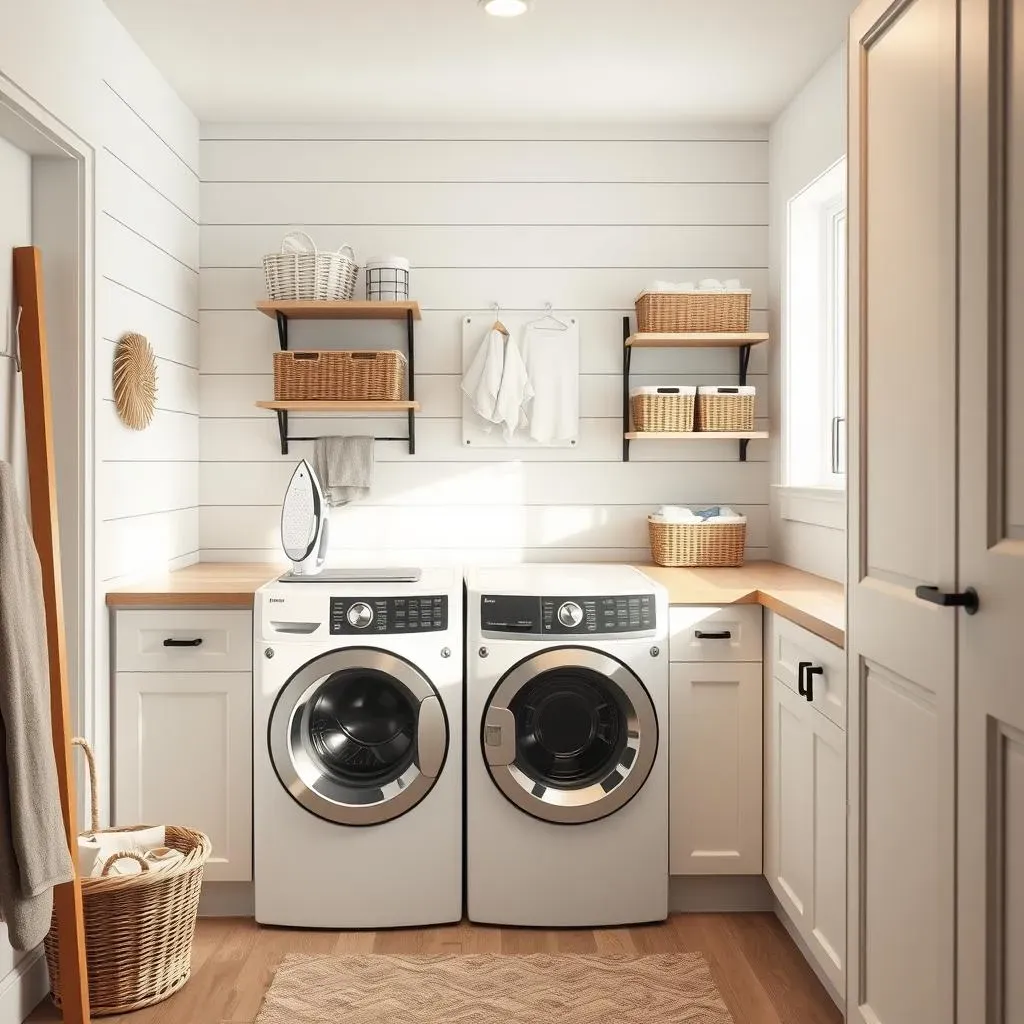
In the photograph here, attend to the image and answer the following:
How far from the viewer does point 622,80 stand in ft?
10.5

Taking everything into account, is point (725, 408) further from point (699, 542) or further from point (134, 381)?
point (134, 381)

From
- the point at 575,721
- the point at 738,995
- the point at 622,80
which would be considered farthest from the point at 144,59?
the point at 738,995

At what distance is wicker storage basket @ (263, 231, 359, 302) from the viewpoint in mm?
3268

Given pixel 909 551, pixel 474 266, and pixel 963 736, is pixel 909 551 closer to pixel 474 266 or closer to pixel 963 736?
pixel 963 736

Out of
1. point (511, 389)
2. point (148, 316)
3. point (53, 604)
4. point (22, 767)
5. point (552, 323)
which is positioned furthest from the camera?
point (552, 323)

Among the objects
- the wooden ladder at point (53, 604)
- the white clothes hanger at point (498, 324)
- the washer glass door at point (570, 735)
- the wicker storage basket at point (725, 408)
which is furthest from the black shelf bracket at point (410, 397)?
the wooden ladder at point (53, 604)

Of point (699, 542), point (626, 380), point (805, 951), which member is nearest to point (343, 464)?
point (626, 380)

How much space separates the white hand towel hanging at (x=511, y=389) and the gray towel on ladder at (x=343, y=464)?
47 cm

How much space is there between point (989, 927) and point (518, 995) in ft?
4.59

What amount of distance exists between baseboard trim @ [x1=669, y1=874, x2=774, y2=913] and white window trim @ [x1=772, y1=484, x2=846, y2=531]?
107cm

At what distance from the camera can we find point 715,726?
9.46 ft

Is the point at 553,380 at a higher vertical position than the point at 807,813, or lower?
higher

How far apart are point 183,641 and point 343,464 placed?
92 centimetres

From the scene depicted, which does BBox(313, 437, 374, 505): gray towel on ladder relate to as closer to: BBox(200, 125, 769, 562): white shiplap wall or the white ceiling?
BBox(200, 125, 769, 562): white shiplap wall
